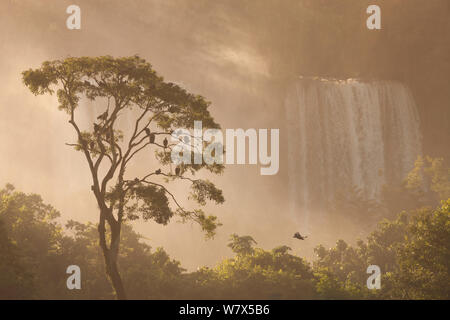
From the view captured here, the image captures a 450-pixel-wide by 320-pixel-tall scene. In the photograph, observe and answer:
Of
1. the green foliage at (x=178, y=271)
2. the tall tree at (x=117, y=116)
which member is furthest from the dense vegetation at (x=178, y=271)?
the tall tree at (x=117, y=116)

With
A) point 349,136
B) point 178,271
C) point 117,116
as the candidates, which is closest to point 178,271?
point 178,271

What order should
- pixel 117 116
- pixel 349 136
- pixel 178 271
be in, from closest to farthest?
1. pixel 117 116
2. pixel 178 271
3. pixel 349 136

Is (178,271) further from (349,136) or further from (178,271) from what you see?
(349,136)

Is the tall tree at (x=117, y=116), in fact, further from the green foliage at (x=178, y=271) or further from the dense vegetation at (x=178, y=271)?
the dense vegetation at (x=178, y=271)

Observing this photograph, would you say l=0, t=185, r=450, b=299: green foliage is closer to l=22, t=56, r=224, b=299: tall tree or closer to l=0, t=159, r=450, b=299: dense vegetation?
l=0, t=159, r=450, b=299: dense vegetation

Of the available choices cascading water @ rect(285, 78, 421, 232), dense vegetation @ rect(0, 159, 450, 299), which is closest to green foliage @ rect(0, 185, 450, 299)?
dense vegetation @ rect(0, 159, 450, 299)

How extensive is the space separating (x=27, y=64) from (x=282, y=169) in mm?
61374

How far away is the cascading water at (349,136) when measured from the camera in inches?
2448

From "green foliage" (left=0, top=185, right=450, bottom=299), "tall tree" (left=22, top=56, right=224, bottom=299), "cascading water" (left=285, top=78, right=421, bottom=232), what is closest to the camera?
"tall tree" (left=22, top=56, right=224, bottom=299)

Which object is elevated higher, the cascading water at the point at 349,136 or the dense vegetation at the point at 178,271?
the cascading water at the point at 349,136

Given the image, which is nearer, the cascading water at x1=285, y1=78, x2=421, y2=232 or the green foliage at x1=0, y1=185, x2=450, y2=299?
the green foliage at x1=0, y1=185, x2=450, y2=299

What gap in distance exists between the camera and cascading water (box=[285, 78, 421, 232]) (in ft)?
204

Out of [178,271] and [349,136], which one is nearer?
[178,271]

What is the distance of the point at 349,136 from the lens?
6325cm
